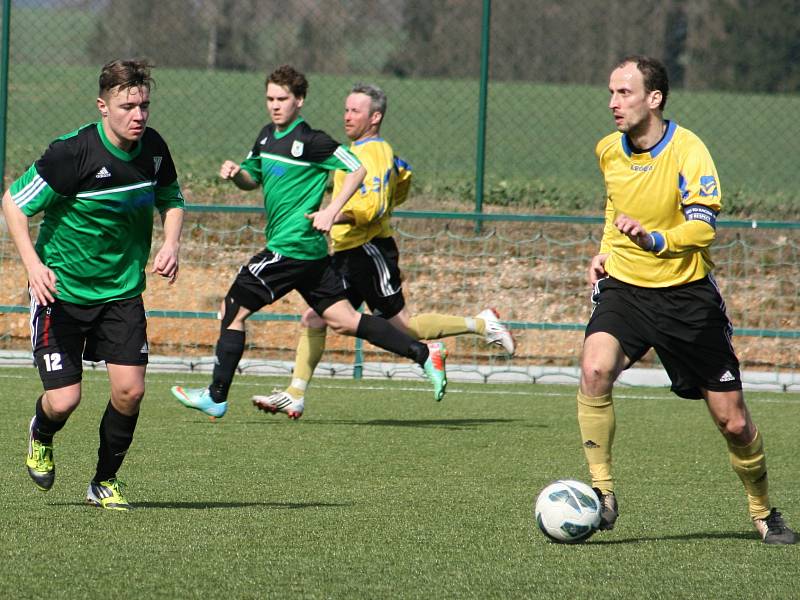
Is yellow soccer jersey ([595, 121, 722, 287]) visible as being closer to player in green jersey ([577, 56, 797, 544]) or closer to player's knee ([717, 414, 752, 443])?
player in green jersey ([577, 56, 797, 544])

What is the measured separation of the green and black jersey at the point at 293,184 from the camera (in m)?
8.12

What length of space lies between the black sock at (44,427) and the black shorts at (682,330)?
2.12 meters

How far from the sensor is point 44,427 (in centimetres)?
551

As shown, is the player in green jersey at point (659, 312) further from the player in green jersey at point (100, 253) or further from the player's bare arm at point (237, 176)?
the player's bare arm at point (237, 176)

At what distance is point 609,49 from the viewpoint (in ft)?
58.9

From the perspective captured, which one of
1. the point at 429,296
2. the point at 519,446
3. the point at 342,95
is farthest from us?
the point at 342,95

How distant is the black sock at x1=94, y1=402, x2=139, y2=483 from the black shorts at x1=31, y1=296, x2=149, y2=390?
22cm

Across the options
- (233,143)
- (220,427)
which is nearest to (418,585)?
(220,427)

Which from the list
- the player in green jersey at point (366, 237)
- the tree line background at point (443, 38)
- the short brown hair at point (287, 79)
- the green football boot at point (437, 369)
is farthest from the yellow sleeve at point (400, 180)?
the tree line background at point (443, 38)

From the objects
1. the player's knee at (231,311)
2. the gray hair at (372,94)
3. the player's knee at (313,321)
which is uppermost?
the gray hair at (372,94)

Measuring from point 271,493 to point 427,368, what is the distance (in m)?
2.34

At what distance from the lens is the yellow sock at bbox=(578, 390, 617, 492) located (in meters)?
5.36

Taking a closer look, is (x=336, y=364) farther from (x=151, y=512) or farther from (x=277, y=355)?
(x=151, y=512)

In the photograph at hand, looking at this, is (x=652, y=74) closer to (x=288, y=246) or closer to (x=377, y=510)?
(x=377, y=510)
